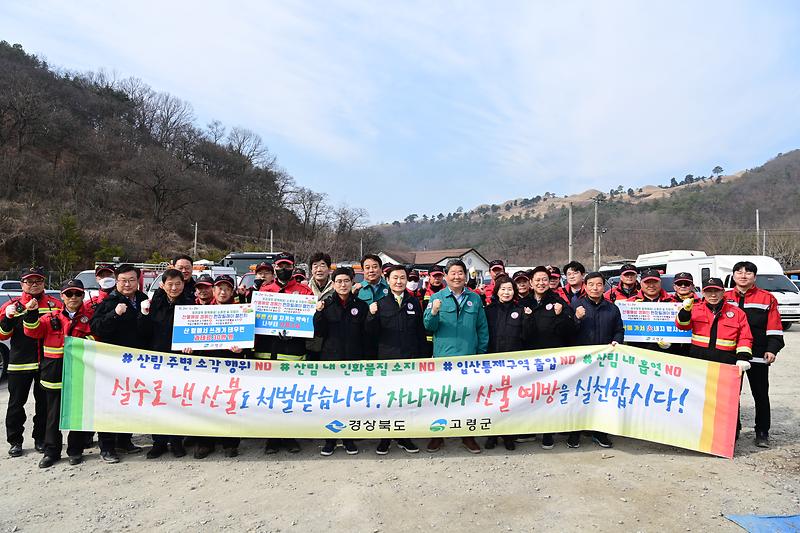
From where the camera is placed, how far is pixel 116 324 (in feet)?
16.0

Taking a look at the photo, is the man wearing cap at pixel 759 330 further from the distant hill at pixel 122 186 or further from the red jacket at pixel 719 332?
the distant hill at pixel 122 186

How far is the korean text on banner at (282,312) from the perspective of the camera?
199 inches

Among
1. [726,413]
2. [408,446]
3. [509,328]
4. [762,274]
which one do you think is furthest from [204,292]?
[762,274]

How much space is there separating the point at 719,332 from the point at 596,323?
1.19 metres

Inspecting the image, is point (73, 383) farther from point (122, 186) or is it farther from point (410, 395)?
point (122, 186)

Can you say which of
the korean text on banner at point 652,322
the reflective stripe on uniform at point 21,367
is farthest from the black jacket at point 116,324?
the korean text on banner at point 652,322

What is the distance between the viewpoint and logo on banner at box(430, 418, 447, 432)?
4945mm

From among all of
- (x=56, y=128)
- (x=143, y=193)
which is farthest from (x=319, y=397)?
(x=56, y=128)

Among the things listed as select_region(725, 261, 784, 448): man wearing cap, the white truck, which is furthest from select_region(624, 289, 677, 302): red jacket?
the white truck

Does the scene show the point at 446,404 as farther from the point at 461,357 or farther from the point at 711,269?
the point at 711,269

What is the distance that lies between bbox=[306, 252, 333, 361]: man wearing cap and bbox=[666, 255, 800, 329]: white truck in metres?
13.3

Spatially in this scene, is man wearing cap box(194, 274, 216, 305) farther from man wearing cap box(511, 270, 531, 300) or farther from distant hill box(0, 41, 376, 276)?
distant hill box(0, 41, 376, 276)

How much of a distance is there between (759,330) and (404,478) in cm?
391

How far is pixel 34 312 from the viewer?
4.73m
